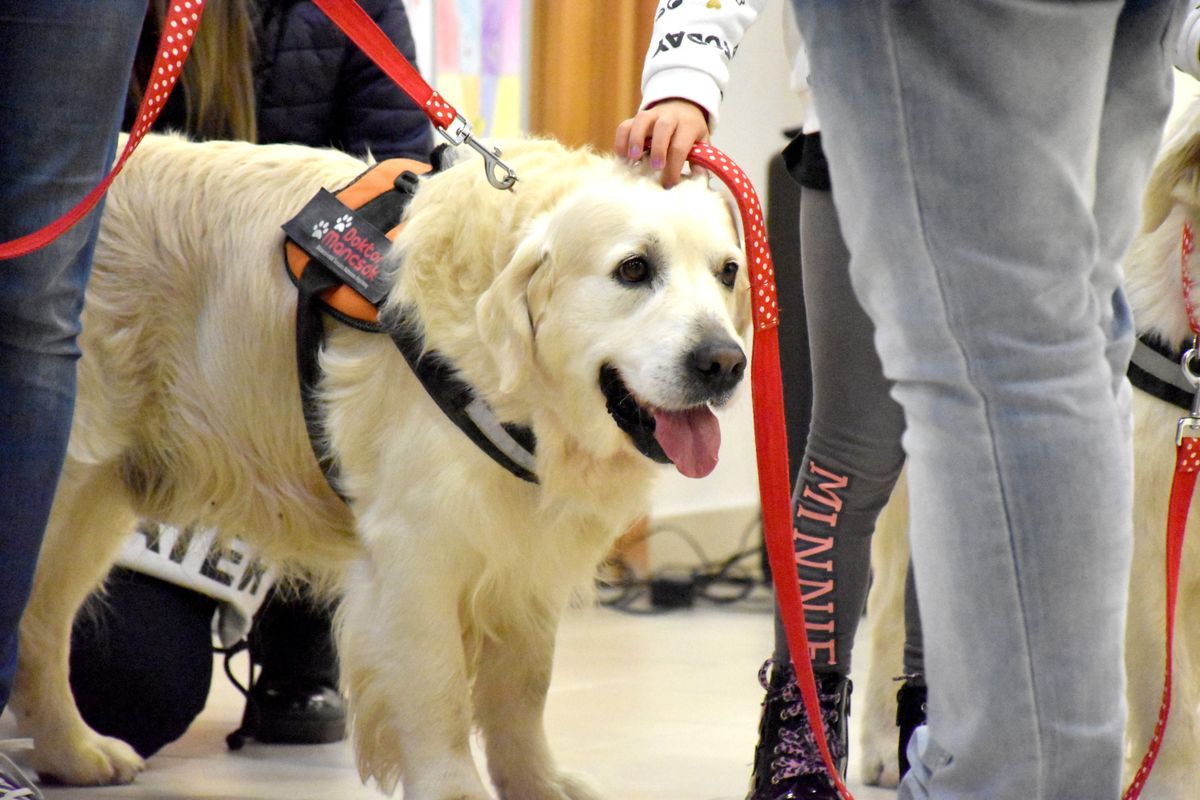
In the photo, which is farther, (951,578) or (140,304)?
(140,304)

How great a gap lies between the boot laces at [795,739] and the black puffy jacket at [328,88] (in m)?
1.23

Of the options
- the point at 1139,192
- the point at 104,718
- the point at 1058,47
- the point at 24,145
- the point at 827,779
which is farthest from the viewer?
the point at 104,718

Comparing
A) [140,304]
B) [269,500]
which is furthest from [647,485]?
[140,304]

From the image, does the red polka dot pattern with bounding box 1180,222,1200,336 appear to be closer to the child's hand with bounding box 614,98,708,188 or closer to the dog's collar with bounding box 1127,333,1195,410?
the dog's collar with bounding box 1127,333,1195,410

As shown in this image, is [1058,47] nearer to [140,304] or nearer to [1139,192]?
[1139,192]

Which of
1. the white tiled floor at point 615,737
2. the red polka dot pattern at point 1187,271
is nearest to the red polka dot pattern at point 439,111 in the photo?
the white tiled floor at point 615,737

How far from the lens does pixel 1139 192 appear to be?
1104 mm

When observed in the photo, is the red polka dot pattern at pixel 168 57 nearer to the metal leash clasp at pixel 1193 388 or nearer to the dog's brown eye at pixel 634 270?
the dog's brown eye at pixel 634 270

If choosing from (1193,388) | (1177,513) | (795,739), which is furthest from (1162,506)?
(795,739)

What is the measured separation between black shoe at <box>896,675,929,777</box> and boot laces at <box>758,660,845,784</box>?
0.52ft

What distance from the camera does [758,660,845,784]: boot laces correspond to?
1806 millimetres

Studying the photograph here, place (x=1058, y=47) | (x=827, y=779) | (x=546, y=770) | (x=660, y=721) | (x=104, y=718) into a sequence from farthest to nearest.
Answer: (x=660, y=721), (x=104, y=718), (x=546, y=770), (x=827, y=779), (x=1058, y=47)

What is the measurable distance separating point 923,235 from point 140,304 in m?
1.40

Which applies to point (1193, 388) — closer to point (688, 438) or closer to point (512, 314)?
point (688, 438)
